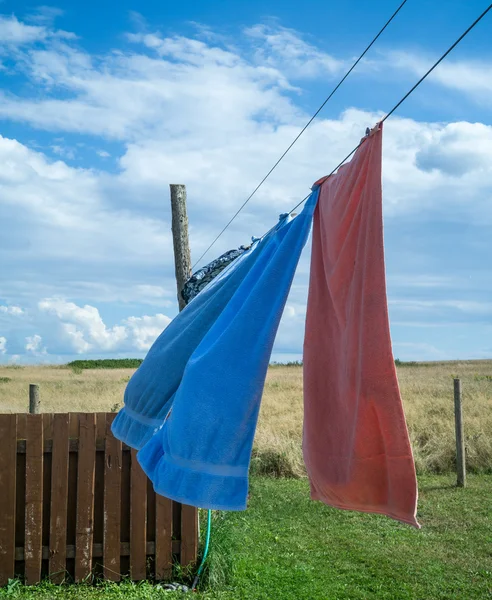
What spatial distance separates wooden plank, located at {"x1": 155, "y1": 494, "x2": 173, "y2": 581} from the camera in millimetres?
5711

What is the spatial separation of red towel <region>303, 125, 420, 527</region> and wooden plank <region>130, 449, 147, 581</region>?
311 centimetres

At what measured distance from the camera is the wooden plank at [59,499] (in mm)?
5668

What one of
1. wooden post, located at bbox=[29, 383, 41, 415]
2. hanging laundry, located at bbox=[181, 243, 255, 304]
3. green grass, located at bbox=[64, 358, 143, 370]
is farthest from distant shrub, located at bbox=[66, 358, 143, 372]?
hanging laundry, located at bbox=[181, 243, 255, 304]

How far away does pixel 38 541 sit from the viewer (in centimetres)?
568

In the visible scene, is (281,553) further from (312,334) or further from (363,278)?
(363,278)

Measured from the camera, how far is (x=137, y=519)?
5.70m

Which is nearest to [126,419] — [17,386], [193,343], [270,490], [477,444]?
[193,343]

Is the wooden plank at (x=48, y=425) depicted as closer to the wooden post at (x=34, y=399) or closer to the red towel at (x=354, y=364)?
the red towel at (x=354, y=364)

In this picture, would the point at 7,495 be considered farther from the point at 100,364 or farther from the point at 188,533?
the point at 100,364

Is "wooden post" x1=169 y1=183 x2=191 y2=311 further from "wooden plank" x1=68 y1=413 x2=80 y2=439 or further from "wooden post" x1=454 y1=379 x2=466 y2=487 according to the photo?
"wooden post" x1=454 y1=379 x2=466 y2=487

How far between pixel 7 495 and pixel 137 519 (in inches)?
44.3

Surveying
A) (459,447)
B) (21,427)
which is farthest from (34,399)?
(459,447)

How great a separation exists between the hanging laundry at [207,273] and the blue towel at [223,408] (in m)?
1.75

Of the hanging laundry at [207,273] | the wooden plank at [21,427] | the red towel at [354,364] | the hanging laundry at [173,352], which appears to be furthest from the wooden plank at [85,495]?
the red towel at [354,364]
